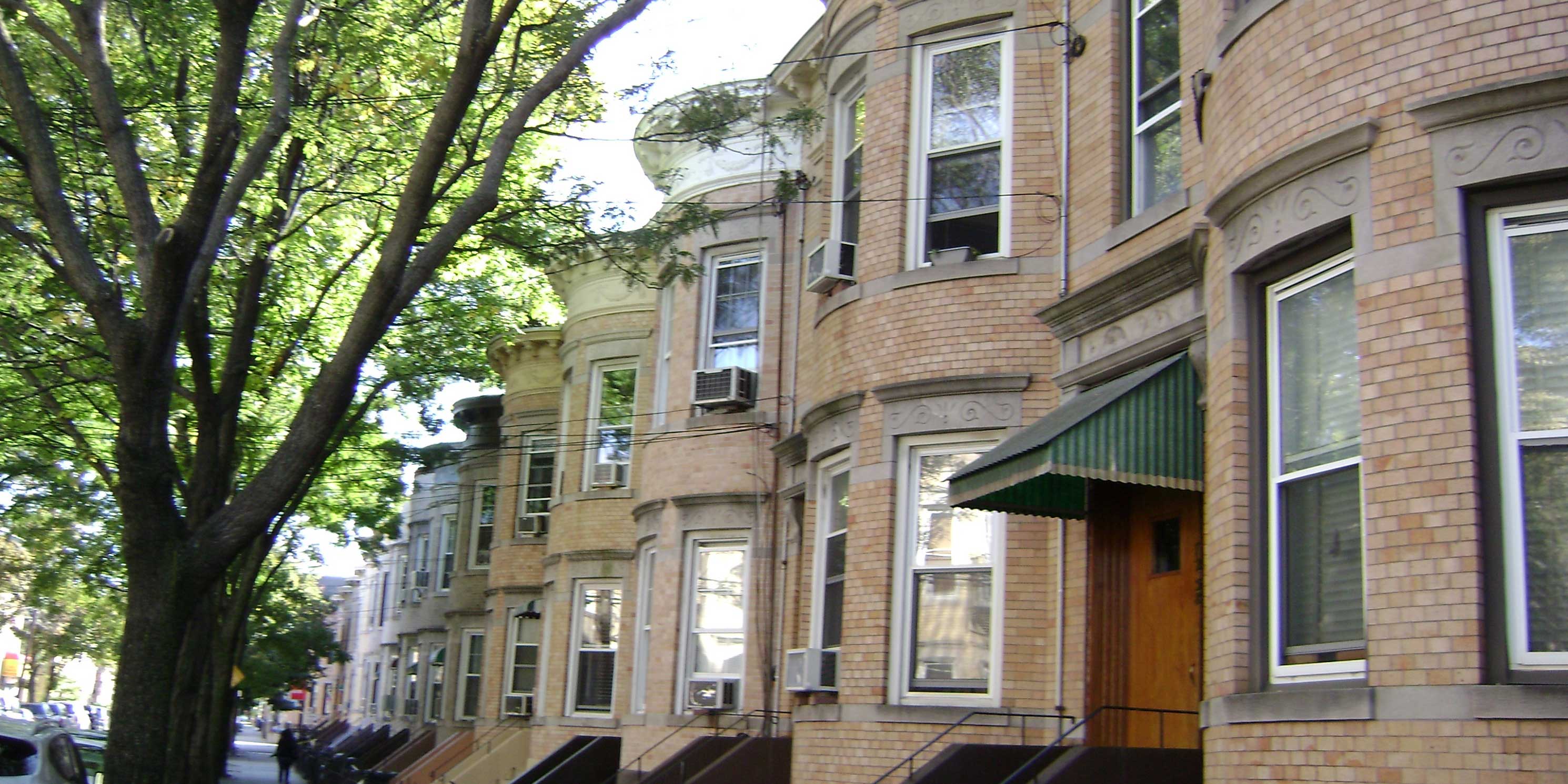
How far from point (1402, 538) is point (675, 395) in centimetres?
1327

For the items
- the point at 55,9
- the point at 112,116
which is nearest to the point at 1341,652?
the point at 112,116

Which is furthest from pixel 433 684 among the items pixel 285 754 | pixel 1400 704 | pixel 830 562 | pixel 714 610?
pixel 1400 704

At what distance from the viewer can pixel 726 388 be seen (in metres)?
18.0

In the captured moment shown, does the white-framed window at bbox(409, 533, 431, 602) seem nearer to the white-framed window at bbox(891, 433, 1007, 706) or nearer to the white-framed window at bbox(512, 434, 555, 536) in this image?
the white-framed window at bbox(512, 434, 555, 536)

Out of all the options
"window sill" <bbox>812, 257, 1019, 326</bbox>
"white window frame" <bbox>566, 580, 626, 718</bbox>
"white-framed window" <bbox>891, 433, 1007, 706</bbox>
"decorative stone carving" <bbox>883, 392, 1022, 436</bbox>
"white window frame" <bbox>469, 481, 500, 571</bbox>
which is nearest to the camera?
"white-framed window" <bbox>891, 433, 1007, 706</bbox>

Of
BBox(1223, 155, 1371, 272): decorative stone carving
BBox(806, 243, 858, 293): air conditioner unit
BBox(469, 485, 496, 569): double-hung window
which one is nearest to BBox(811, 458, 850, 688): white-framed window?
BBox(806, 243, 858, 293): air conditioner unit

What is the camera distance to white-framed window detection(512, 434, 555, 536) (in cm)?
2681

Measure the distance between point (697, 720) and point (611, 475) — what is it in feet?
18.1

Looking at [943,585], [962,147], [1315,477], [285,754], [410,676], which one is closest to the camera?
[1315,477]

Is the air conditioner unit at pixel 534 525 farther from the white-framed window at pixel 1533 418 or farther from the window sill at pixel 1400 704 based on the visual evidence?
the white-framed window at pixel 1533 418

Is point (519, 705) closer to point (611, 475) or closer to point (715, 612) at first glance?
point (611, 475)

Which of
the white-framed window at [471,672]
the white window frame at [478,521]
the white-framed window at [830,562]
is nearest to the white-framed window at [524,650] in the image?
the white-framed window at [471,672]

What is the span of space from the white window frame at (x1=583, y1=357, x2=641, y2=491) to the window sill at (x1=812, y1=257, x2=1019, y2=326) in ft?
29.6

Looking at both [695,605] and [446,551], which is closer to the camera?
[695,605]
